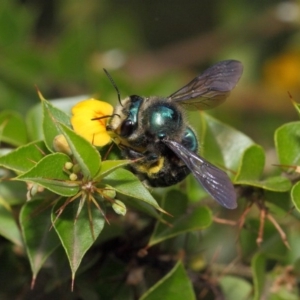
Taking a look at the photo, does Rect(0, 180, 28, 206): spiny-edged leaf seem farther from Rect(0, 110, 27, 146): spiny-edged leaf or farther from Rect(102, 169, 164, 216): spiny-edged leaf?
Rect(102, 169, 164, 216): spiny-edged leaf

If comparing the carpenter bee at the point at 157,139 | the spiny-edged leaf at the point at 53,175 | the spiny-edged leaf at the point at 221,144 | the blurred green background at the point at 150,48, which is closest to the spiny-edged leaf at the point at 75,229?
the spiny-edged leaf at the point at 53,175

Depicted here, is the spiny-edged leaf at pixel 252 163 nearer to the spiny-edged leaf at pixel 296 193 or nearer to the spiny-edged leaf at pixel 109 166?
the spiny-edged leaf at pixel 296 193

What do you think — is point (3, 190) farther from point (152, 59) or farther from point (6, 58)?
point (152, 59)

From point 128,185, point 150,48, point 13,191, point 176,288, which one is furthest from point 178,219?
point 150,48

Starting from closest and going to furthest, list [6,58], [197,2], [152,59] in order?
[6,58] → [152,59] → [197,2]

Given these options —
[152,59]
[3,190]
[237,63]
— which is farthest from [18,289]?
[152,59]
